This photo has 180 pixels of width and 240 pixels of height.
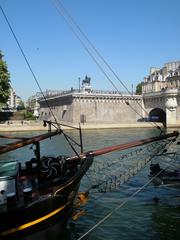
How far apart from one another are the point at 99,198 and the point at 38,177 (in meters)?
4.10

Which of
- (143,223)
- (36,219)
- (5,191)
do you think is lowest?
(143,223)

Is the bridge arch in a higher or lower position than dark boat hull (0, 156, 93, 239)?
higher

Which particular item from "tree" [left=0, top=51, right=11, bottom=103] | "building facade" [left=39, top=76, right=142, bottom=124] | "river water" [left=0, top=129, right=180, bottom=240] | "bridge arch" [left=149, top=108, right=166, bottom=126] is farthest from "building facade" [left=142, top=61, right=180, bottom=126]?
"river water" [left=0, top=129, right=180, bottom=240]

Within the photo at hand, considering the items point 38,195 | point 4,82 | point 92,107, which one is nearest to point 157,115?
point 92,107

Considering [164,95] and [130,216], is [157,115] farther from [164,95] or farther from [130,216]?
[130,216]

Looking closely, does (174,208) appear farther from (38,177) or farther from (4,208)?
(4,208)

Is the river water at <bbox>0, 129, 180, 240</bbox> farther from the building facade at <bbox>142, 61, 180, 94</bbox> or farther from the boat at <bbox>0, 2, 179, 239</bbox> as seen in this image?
the building facade at <bbox>142, 61, 180, 94</bbox>

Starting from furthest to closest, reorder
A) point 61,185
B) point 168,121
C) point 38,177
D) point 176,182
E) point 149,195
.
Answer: point 168,121 < point 149,195 < point 176,182 < point 38,177 < point 61,185

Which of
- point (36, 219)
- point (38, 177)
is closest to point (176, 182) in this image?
point (38, 177)

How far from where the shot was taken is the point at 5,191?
35.6 feet

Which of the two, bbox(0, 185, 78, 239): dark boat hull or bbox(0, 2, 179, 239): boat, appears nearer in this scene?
bbox(0, 185, 78, 239): dark boat hull

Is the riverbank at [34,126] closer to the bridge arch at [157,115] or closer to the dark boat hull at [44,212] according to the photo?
the bridge arch at [157,115]

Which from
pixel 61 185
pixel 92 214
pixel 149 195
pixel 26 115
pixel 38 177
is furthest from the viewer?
pixel 26 115

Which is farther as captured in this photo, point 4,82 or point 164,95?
point 164,95
